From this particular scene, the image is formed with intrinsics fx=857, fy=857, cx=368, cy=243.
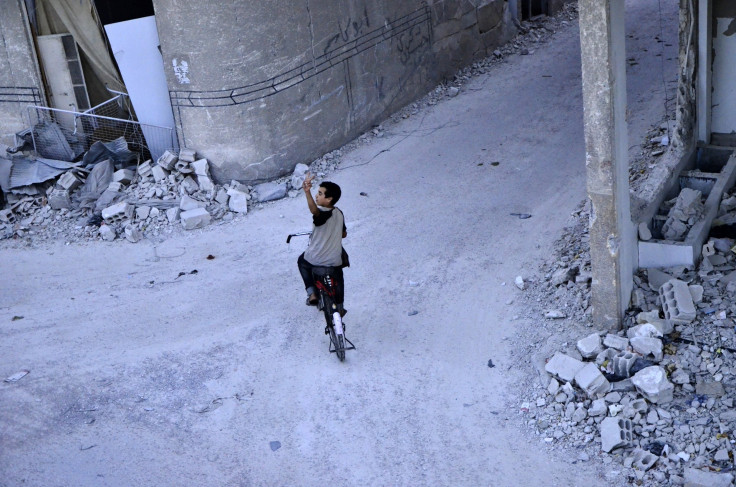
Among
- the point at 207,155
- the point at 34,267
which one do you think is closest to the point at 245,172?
the point at 207,155

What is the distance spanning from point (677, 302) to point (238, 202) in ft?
19.2

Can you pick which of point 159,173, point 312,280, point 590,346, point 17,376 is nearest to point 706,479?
point 590,346

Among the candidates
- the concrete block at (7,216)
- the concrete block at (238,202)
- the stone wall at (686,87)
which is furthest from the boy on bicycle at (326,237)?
the concrete block at (7,216)

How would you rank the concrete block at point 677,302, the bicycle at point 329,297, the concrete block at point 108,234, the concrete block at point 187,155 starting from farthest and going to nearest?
the concrete block at point 187,155 < the concrete block at point 108,234 < the bicycle at point 329,297 < the concrete block at point 677,302

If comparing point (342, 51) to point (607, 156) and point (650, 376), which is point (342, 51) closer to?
point (607, 156)

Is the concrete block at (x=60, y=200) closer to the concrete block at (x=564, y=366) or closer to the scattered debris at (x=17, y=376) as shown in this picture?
the scattered debris at (x=17, y=376)

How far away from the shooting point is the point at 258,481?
6.52 meters

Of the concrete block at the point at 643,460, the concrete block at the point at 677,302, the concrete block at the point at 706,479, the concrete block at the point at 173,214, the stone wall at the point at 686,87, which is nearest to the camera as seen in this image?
the concrete block at the point at 706,479

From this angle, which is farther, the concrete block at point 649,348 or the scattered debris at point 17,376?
the scattered debris at point 17,376

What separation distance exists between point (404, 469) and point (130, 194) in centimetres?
662

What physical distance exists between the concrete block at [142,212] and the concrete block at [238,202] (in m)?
1.06

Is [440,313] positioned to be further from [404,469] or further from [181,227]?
[181,227]

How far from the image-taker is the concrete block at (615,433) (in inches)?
254

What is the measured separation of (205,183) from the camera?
37.9ft
